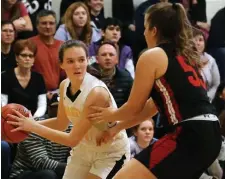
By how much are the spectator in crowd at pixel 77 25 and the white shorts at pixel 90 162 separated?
2.99 m

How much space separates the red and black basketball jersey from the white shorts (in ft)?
2.65

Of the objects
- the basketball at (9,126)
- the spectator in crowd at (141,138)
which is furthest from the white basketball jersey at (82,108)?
the spectator in crowd at (141,138)

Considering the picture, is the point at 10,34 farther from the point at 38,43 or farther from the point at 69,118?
the point at 69,118

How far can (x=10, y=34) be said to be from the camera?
653 centimetres

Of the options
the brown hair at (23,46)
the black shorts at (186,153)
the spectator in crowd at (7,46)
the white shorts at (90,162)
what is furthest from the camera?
the spectator in crowd at (7,46)

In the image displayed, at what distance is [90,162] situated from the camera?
13.5 ft

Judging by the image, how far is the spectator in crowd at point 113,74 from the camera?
634 centimetres

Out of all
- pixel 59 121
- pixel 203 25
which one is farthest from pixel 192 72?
pixel 203 25

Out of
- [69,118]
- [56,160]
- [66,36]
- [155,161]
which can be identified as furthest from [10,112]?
[66,36]

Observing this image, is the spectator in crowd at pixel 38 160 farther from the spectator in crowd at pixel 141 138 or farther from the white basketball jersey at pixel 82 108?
the white basketball jersey at pixel 82 108

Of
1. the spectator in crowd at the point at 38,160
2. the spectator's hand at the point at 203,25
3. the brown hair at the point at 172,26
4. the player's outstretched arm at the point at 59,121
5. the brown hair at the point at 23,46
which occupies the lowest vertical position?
the spectator in crowd at the point at 38,160

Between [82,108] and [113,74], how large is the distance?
2.48 m

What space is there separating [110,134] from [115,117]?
345mm

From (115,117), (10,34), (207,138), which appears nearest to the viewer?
(207,138)
